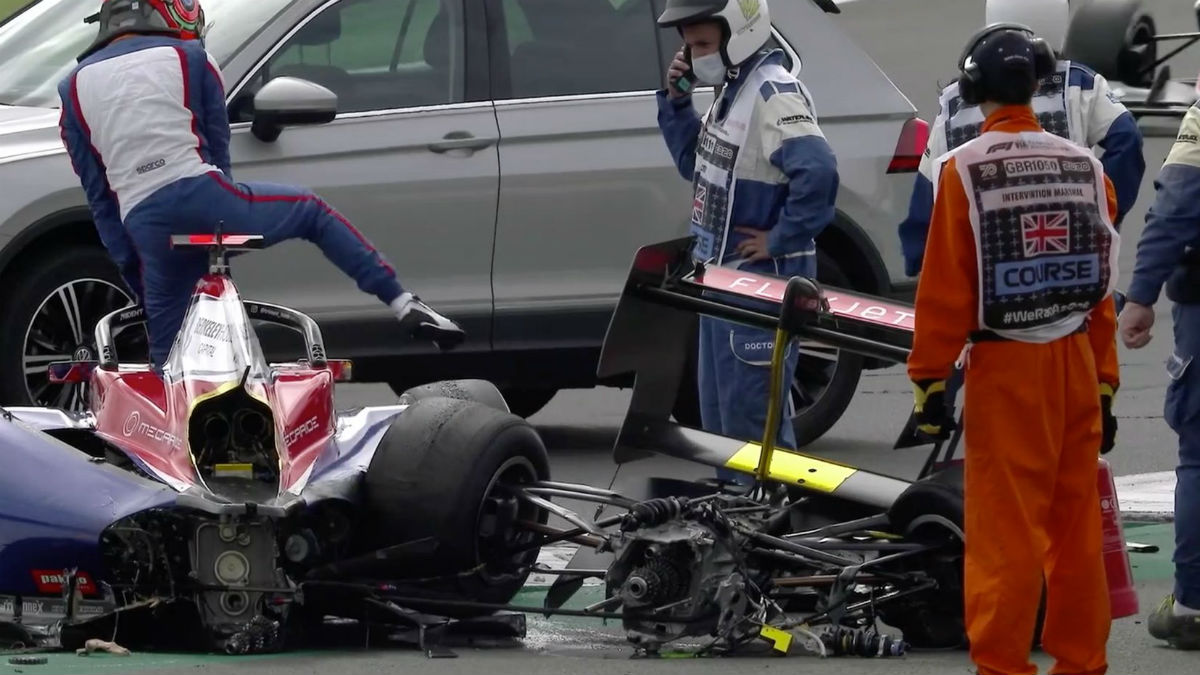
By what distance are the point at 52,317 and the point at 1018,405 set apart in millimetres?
4824

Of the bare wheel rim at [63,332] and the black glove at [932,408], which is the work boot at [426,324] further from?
the bare wheel rim at [63,332]

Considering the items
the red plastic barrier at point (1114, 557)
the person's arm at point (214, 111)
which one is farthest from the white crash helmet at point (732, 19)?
the red plastic barrier at point (1114, 557)

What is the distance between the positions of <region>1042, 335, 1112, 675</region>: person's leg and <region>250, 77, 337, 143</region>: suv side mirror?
3.76m

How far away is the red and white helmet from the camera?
7871 mm

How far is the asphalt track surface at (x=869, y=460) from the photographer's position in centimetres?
617

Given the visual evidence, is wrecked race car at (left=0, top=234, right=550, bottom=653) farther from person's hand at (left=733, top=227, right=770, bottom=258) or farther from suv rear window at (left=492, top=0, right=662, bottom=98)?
suv rear window at (left=492, top=0, right=662, bottom=98)

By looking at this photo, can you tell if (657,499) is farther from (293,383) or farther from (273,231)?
(273,231)

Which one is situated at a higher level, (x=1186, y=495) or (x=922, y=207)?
(x=922, y=207)

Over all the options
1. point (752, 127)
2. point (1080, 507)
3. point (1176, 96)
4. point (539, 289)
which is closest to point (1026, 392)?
point (1080, 507)

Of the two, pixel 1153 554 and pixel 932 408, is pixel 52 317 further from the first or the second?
pixel 932 408

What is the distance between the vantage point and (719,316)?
6871 millimetres

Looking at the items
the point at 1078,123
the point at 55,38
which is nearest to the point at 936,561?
the point at 1078,123

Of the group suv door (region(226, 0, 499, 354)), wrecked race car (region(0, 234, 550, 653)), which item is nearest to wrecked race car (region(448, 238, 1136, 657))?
wrecked race car (region(0, 234, 550, 653))

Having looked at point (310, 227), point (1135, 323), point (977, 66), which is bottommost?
point (1135, 323)
